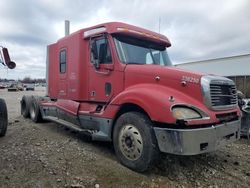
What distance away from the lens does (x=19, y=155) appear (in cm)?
524

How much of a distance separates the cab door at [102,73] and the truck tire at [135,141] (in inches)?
34.3

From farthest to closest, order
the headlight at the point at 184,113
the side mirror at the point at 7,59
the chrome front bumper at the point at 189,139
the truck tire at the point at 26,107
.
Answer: the truck tire at the point at 26,107 < the side mirror at the point at 7,59 < the headlight at the point at 184,113 < the chrome front bumper at the point at 189,139

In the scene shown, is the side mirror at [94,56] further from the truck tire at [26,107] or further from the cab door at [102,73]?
the truck tire at [26,107]

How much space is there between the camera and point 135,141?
4.70 metres

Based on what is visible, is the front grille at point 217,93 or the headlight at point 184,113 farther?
the front grille at point 217,93

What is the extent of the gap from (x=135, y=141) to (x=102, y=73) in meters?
1.92

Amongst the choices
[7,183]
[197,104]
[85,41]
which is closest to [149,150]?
[197,104]

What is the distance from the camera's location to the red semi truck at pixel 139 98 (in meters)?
4.28

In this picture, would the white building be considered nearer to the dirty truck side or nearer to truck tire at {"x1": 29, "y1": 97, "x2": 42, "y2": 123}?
truck tire at {"x1": 29, "y1": 97, "x2": 42, "y2": 123}

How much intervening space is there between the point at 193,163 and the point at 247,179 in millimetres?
978

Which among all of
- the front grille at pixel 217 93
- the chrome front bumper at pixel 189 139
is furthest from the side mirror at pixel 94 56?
the front grille at pixel 217 93

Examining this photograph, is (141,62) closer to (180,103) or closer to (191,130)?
(180,103)

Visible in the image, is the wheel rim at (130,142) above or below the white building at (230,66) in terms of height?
below

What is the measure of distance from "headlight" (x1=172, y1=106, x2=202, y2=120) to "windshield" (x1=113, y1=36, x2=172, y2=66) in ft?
5.72
